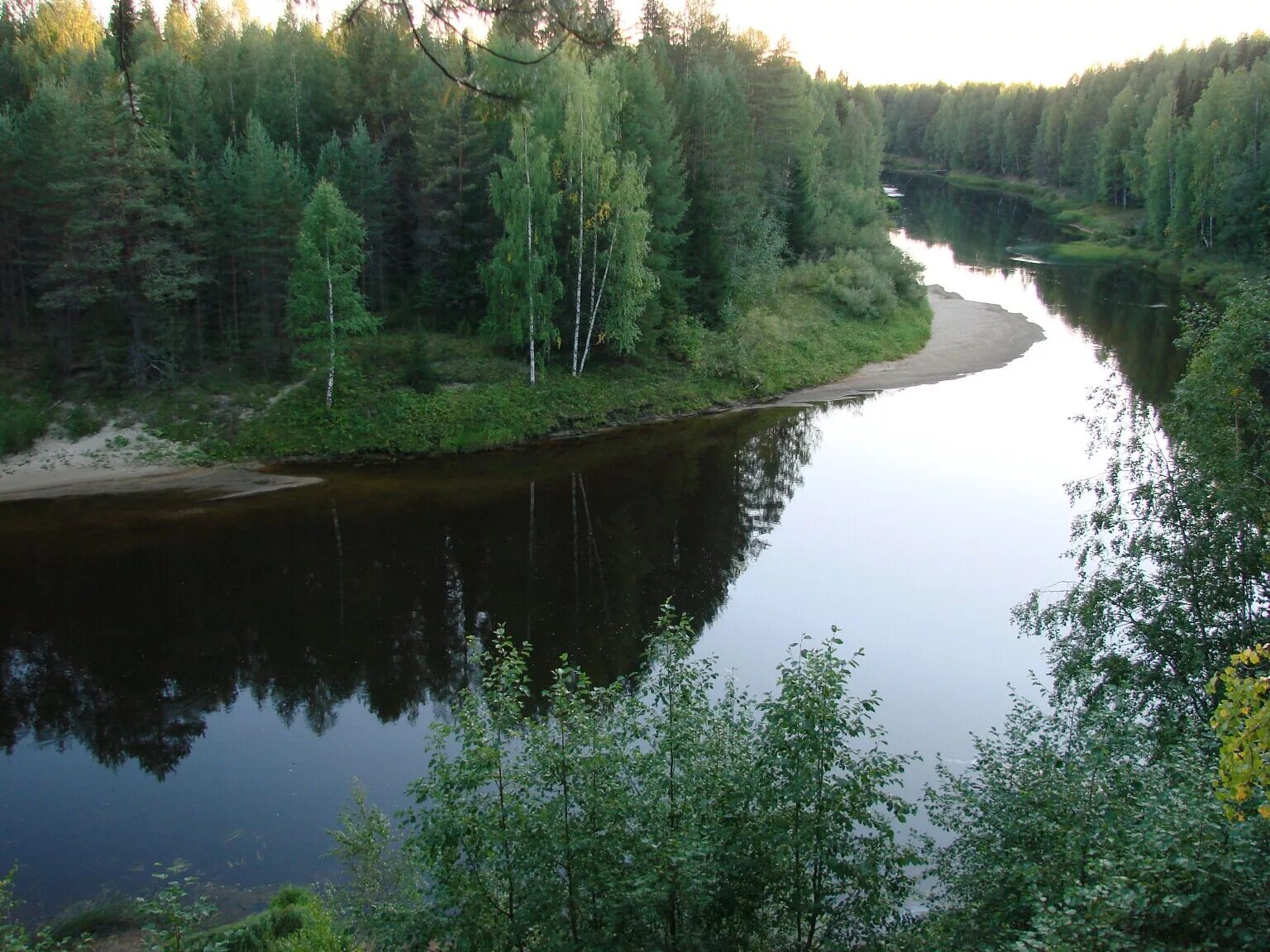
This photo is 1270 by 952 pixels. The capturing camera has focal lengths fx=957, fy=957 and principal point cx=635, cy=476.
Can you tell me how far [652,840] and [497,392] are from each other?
2682cm

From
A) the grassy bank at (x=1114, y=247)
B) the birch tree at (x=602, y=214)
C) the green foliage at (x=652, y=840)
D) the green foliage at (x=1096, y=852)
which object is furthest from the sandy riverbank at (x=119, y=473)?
the grassy bank at (x=1114, y=247)

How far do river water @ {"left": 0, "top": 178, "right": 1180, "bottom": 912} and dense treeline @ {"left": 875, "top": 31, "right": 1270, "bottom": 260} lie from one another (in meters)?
32.2

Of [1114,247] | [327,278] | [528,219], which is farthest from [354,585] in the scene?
[1114,247]

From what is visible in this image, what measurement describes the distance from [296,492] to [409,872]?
19.6 m

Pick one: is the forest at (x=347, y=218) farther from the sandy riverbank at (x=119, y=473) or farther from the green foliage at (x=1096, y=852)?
the green foliage at (x=1096, y=852)

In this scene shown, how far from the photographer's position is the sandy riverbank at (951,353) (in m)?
41.2

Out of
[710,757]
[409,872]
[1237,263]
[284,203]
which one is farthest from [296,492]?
[1237,263]

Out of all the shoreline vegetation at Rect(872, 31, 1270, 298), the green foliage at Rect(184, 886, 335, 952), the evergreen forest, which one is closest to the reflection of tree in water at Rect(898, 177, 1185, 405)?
the evergreen forest

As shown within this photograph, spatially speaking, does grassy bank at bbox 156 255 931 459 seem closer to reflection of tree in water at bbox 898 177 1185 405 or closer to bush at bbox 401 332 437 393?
bush at bbox 401 332 437 393

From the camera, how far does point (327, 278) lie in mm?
30906

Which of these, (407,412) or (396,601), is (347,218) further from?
(396,601)

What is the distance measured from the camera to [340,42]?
27.4 feet

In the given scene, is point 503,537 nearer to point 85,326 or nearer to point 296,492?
point 296,492

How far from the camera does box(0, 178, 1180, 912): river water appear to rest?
15.7 metres
